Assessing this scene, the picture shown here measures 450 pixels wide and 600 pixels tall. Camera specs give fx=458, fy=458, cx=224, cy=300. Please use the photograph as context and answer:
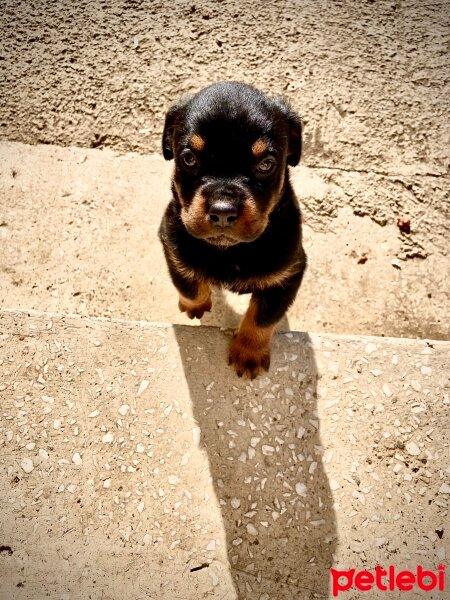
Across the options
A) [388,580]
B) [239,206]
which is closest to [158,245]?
[239,206]

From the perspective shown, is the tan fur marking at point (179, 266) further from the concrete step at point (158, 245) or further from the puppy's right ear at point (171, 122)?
the concrete step at point (158, 245)

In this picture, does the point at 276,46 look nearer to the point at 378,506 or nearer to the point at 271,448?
the point at 271,448

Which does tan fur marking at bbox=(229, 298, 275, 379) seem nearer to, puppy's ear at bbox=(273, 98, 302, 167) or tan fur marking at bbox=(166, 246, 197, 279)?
tan fur marking at bbox=(166, 246, 197, 279)

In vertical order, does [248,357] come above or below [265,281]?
below

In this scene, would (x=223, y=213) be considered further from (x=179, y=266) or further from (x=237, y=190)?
(x=179, y=266)

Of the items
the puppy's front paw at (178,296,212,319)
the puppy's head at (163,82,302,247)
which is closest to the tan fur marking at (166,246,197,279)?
the puppy's head at (163,82,302,247)

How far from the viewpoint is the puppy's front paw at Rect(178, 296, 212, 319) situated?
258cm

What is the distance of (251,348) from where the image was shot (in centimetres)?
209

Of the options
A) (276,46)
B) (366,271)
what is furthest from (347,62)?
(366,271)

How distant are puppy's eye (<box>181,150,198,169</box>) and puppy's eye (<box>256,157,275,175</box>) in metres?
0.25

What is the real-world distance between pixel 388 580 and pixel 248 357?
3.29 feet

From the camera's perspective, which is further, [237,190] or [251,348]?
[251,348]

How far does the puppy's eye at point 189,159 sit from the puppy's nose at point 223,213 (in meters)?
0.25

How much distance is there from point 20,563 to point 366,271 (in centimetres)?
224
